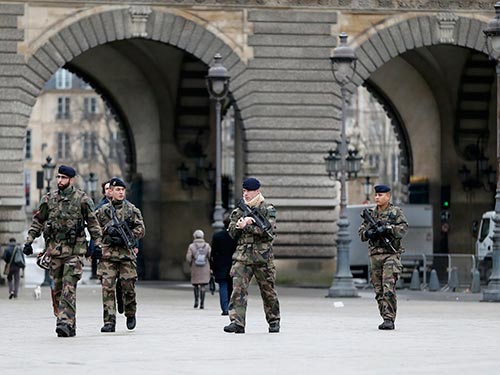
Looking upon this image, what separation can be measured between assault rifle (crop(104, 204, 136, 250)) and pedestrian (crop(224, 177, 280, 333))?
1.31m

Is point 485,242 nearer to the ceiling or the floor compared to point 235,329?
nearer to the ceiling

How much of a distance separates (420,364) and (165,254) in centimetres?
3652

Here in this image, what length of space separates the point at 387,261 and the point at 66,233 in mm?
4498

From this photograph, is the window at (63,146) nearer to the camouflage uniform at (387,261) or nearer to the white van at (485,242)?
the white van at (485,242)

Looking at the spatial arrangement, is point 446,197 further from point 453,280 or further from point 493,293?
point 493,293

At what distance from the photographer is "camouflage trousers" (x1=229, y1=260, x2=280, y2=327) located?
24.7 metres

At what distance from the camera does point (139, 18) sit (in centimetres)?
4575

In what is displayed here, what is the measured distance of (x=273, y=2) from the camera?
4678 cm

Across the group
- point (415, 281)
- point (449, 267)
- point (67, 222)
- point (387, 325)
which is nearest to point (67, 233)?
point (67, 222)

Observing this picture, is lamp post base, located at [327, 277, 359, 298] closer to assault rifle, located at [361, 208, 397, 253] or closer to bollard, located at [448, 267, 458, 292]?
bollard, located at [448, 267, 458, 292]

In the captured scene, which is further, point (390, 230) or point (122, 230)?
point (390, 230)

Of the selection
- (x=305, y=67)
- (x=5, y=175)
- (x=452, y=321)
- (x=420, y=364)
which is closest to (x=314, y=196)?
(x=305, y=67)

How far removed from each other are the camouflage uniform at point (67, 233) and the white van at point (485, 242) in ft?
95.3

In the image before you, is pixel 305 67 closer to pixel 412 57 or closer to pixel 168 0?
pixel 168 0
